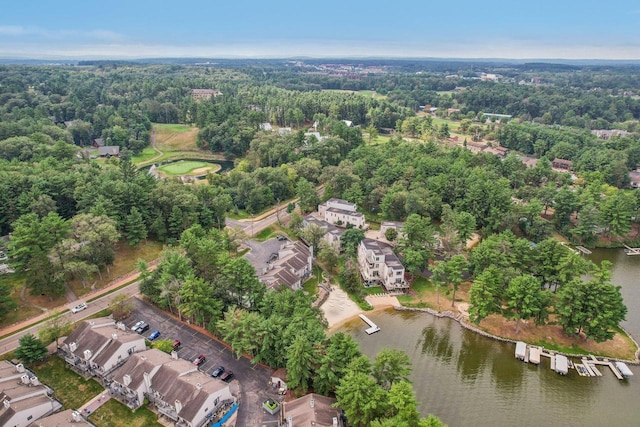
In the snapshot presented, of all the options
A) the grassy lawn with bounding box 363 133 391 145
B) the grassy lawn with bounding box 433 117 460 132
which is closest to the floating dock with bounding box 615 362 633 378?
the grassy lawn with bounding box 363 133 391 145

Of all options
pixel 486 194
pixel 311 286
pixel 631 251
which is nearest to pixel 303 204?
pixel 311 286

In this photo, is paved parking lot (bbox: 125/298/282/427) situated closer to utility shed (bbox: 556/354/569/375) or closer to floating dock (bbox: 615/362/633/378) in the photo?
utility shed (bbox: 556/354/569/375)

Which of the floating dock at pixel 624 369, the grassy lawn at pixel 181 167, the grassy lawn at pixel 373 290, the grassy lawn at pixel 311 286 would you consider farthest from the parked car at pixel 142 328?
the grassy lawn at pixel 181 167

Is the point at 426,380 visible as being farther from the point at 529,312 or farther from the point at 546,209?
the point at 546,209

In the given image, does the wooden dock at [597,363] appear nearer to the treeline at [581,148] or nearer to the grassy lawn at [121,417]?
the grassy lawn at [121,417]

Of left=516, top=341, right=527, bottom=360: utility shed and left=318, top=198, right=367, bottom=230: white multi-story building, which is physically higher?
left=318, top=198, right=367, bottom=230: white multi-story building

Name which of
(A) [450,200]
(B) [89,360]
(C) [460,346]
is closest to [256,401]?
(B) [89,360]

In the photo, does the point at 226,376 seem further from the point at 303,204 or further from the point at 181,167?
the point at 181,167
